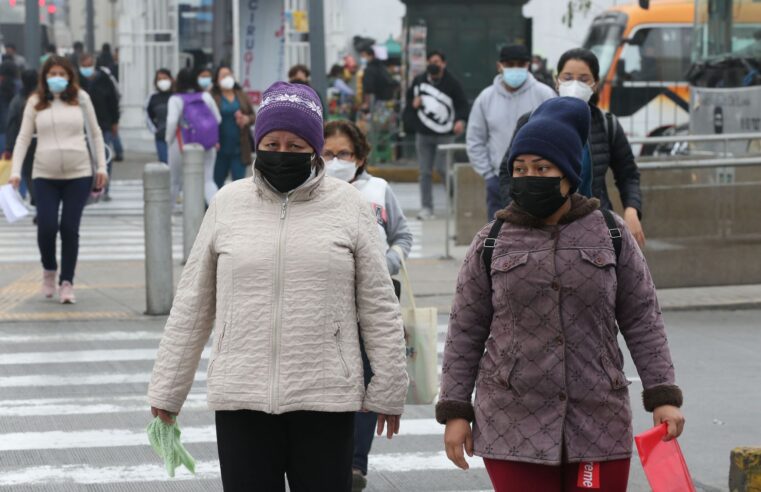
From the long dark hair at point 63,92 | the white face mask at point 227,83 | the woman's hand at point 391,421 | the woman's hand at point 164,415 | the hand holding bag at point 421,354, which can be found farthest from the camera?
the white face mask at point 227,83

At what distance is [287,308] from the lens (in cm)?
435

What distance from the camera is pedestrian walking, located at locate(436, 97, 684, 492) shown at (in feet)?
13.5

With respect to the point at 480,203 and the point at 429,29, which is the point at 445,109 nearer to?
the point at 480,203

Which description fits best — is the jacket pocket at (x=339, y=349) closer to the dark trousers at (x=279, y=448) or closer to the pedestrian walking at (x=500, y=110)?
the dark trousers at (x=279, y=448)

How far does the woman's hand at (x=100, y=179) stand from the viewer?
36.9 ft

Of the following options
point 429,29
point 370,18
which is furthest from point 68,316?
point 370,18

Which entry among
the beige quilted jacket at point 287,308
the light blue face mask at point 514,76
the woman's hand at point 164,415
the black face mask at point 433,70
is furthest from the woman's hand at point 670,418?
the black face mask at point 433,70

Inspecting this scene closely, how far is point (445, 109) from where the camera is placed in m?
17.9

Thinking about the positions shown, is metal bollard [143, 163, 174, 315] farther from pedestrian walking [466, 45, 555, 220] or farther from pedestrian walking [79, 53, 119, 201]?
pedestrian walking [79, 53, 119, 201]

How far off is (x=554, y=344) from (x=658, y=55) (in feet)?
74.6

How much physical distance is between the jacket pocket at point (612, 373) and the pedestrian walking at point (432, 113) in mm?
13266

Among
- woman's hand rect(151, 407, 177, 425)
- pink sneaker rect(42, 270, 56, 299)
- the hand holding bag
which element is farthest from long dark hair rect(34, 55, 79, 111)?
woman's hand rect(151, 407, 177, 425)

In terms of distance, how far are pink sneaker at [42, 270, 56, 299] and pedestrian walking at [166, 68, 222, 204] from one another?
4637 mm

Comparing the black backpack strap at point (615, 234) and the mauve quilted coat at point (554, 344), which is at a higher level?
the black backpack strap at point (615, 234)
